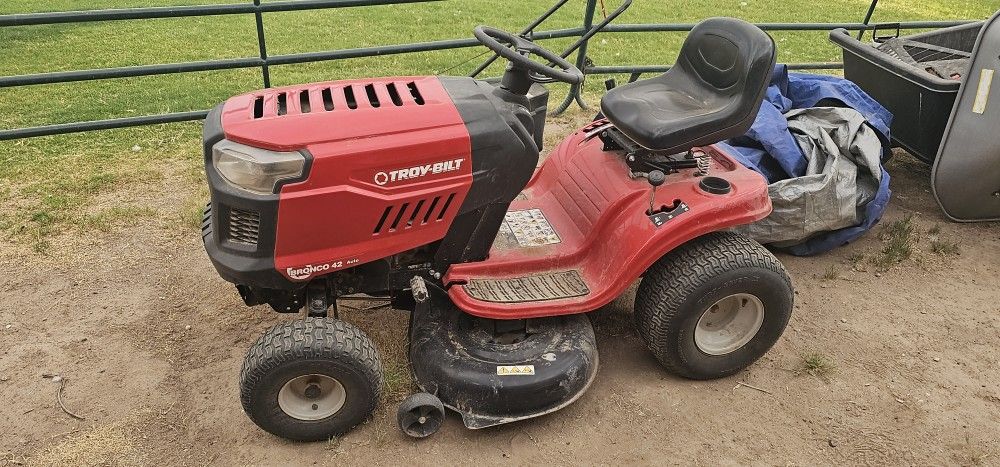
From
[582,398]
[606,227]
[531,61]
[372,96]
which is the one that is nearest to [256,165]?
[372,96]

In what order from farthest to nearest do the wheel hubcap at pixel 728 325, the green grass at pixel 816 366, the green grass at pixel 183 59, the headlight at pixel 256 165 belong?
the green grass at pixel 183 59 < the green grass at pixel 816 366 < the wheel hubcap at pixel 728 325 < the headlight at pixel 256 165

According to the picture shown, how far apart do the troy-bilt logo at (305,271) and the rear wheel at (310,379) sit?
16 cm

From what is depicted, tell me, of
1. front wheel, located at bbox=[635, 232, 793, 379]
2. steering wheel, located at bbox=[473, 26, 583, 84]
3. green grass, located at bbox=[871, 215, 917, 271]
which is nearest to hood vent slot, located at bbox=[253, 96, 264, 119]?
steering wheel, located at bbox=[473, 26, 583, 84]

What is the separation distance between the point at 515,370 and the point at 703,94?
1500 millimetres

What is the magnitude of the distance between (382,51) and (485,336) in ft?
9.26

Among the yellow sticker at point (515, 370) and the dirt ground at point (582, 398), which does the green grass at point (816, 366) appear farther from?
the yellow sticker at point (515, 370)

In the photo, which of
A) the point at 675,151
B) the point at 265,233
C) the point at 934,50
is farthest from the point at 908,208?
the point at 265,233

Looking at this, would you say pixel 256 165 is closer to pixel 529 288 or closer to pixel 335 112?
pixel 335 112

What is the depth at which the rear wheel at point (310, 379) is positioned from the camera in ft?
8.66

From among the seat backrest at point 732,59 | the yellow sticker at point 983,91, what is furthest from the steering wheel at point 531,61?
the yellow sticker at point 983,91

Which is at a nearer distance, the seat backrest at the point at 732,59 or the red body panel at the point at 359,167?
the red body panel at the point at 359,167

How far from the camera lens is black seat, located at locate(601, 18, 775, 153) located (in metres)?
3.06

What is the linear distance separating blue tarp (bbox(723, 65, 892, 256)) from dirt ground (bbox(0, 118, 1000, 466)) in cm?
13

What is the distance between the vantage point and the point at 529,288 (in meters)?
3.05
